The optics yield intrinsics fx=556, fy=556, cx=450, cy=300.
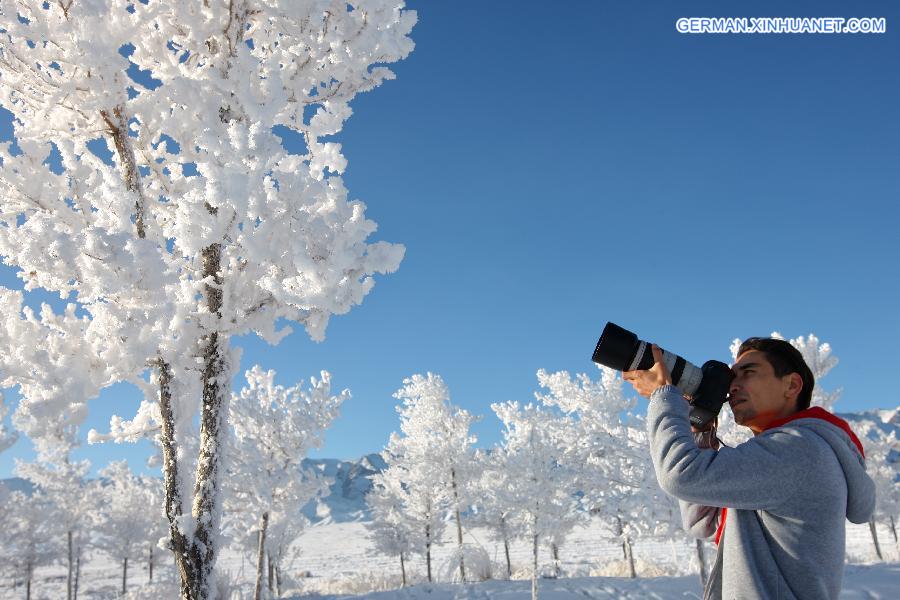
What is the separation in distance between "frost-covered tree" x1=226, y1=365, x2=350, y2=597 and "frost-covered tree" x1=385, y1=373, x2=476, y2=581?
22.2ft

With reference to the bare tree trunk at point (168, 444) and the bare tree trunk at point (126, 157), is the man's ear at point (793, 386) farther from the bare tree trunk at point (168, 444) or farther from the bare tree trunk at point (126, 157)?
the bare tree trunk at point (126, 157)

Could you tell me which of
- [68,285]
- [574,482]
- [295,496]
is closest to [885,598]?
[574,482]

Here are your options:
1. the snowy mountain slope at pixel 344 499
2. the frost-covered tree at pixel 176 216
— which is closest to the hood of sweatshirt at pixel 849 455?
the frost-covered tree at pixel 176 216

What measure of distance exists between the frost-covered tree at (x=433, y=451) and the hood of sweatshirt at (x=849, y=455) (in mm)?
22139

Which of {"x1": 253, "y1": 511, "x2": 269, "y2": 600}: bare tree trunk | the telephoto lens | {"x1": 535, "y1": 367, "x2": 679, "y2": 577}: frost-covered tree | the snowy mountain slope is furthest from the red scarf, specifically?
the snowy mountain slope

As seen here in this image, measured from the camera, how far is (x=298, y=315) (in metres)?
4.13

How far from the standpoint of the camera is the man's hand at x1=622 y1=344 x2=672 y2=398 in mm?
1796

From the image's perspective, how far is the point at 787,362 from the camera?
183cm

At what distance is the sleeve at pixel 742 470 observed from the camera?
1.50 meters

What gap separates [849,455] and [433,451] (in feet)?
73.9

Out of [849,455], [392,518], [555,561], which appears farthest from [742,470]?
[392,518]

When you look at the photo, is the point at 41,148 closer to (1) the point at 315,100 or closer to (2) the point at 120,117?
(2) the point at 120,117

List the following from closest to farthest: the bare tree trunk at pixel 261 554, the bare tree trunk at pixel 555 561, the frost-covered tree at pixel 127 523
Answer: the bare tree trunk at pixel 261 554, the bare tree trunk at pixel 555 561, the frost-covered tree at pixel 127 523

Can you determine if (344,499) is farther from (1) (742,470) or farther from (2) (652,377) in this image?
(1) (742,470)
